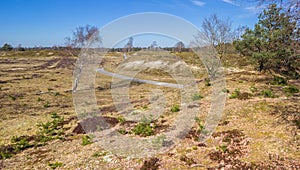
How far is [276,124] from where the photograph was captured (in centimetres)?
1174

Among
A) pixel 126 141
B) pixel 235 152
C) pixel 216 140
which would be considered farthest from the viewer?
pixel 126 141

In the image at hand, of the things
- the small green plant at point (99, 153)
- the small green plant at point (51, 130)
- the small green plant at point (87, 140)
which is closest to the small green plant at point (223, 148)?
the small green plant at point (99, 153)

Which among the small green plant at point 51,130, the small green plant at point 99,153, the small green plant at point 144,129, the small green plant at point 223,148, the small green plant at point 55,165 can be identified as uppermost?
the small green plant at point 223,148

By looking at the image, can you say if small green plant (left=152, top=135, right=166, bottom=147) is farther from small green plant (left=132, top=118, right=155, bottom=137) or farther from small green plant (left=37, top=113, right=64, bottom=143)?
small green plant (left=37, top=113, right=64, bottom=143)

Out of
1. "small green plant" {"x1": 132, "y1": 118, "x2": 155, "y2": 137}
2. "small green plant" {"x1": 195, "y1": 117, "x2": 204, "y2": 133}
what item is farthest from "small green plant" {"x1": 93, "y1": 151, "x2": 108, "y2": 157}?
"small green plant" {"x1": 195, "y1": 117, "x2": 204, "y2": 133}

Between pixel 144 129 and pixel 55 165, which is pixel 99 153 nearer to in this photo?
pixel 55 165

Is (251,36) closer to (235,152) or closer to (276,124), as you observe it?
(276,124)

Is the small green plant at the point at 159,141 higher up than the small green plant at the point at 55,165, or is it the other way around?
the small green plant at the point at 159,141

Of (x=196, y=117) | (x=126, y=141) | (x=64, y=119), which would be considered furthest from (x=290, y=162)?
(x=64, y=119)

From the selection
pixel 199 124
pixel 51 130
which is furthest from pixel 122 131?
pixel 51 130

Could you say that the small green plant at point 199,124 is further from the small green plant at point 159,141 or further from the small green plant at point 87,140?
the small green plant at point 87,140

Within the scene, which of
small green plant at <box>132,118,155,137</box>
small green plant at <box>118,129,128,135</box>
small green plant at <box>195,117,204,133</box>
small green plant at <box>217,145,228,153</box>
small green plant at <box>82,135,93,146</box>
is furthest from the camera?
small green plant at <box>118,129,128,135</box>

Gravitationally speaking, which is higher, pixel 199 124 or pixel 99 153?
pixel 199 124

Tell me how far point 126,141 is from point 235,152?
6201 mm
